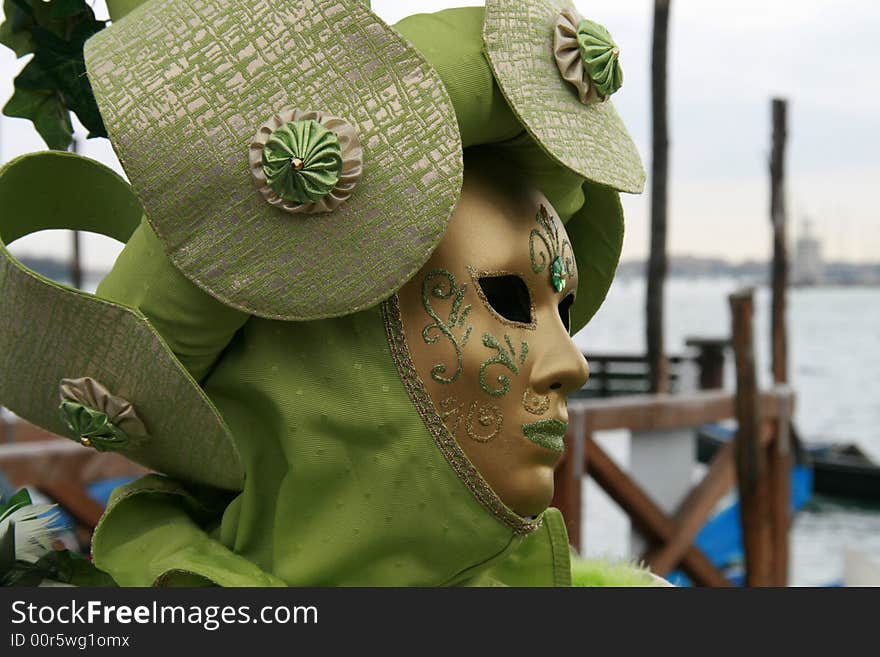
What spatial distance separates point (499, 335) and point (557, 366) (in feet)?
0.26

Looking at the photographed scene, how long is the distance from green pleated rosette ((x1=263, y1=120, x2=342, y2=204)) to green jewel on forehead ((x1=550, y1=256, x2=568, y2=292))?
0.31 metres

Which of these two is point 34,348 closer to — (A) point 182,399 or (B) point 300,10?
(A) point 182,399

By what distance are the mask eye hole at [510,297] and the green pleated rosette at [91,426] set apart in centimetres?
45

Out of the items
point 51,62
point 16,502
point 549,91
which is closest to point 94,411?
point 16,502

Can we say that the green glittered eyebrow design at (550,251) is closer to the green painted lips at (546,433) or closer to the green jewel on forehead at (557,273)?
the green jewel on forehead at (557,273)

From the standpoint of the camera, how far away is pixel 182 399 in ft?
4.22

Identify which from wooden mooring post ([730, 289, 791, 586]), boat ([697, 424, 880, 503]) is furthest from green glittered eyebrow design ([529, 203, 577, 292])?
boat ([697, 424, 880, 503])

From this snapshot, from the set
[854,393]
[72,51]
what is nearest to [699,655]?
[72,51]

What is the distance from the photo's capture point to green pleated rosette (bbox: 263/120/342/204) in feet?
3.78

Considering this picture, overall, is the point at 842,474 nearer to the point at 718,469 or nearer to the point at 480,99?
the point at 718,469

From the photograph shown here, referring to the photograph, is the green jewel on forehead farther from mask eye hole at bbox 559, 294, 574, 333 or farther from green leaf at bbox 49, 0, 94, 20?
green leaf at bbox 49, 0, 94, 20

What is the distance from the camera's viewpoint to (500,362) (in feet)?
4.20

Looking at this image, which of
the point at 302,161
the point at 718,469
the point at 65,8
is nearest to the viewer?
the point at 302,161

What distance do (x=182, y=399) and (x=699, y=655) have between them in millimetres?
619
